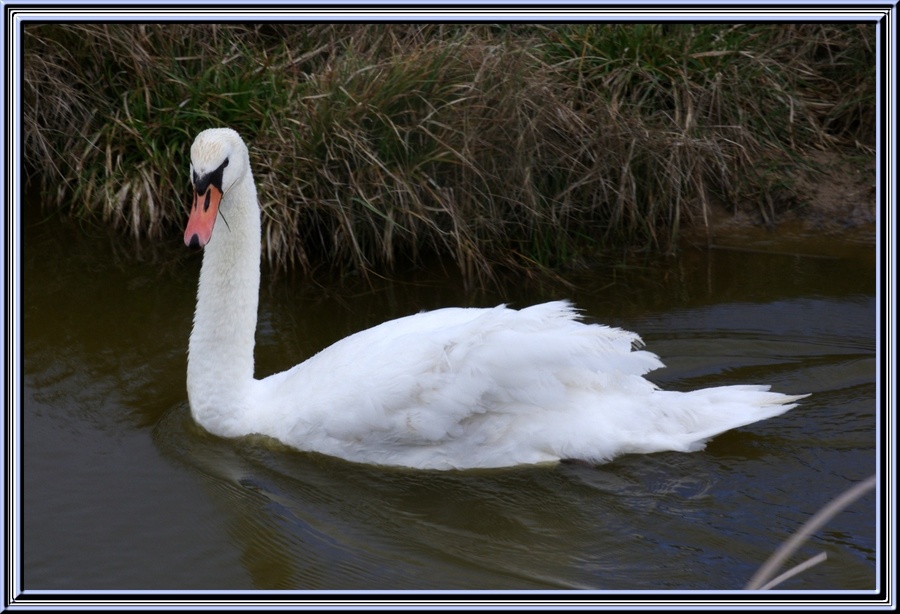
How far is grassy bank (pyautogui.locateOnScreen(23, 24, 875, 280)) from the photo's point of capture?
7.30 meters

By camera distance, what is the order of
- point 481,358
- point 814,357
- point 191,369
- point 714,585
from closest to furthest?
1. point 714,585
2. point 481,358
3. point 191,369
4. point 814,357

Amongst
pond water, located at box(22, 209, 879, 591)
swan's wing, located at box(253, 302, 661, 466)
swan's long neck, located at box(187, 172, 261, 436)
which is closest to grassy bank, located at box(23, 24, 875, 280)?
pond water, located at box(22, 209, 879, 591)

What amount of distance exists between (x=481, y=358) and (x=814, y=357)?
99.0 inches

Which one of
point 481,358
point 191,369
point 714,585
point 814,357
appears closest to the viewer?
point 714,585

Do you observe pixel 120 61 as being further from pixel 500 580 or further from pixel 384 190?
pixel 500 580

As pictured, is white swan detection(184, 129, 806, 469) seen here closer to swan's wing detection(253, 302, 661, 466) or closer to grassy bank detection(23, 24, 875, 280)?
swan's wing detection(253, 302, 661, 466)

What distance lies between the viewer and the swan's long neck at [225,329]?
17.8 feet

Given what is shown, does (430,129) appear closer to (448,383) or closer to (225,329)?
(225,329)

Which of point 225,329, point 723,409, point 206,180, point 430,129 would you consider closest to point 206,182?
point 206,180

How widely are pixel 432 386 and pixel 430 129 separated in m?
2.81
